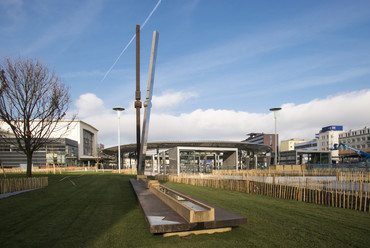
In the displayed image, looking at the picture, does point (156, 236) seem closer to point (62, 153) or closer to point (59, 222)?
point (59, 222)

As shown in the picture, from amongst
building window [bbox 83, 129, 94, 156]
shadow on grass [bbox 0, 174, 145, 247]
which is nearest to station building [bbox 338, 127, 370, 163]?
building window [bbox 83, 129, 94, 156]

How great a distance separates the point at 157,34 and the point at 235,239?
11.8 metres

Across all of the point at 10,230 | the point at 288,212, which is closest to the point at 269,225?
the point at 288,212

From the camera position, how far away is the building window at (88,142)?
106450 millimetres

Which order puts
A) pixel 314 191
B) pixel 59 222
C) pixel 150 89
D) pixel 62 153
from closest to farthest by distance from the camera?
pixel 59 222
pixel 314 191
pixel 150 89
pixel 62 153

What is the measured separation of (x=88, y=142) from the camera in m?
112

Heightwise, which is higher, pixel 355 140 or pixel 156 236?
pixel 156 236

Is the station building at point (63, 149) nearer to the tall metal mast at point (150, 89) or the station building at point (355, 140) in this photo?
the tall metal mast at point (150, 89)

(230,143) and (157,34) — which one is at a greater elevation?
(157,34)

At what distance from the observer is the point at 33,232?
6.65 m

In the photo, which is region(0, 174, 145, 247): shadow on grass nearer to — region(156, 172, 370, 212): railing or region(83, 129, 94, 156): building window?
region(156, 172, 370, 212): railing

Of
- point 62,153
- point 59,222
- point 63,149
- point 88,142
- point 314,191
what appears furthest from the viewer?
point 88,142

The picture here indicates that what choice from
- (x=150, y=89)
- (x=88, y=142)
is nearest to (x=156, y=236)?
(x=150, y=89)

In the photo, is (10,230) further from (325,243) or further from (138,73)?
(138,73)
